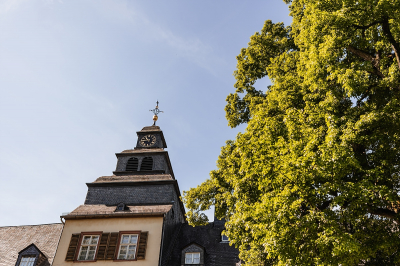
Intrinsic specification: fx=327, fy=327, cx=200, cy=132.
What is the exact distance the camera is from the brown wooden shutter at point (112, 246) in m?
18.6

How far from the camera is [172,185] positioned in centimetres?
2353

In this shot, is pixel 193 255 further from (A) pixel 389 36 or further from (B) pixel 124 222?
(A) pixel 389 36

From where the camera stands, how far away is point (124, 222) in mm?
19906

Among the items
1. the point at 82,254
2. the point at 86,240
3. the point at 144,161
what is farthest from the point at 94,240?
the point at 144,161

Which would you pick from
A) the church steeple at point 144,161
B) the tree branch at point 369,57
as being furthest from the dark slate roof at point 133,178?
the tree branch at point 369,57

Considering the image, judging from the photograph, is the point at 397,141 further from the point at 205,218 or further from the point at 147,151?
the point at 147,151

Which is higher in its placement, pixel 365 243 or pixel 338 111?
pixel 338 111

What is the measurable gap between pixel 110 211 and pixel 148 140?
982 cm

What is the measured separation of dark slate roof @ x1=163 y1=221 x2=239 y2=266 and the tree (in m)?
7.67

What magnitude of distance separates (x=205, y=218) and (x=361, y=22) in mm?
10747

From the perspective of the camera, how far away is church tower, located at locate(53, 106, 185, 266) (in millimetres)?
18781

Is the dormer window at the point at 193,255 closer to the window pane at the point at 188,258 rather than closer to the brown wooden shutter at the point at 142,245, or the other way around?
the window pane at the point at 188,258

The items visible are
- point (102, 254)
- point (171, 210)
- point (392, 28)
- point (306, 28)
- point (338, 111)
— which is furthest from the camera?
point (171, 210)

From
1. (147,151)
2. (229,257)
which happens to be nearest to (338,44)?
(229,257)
